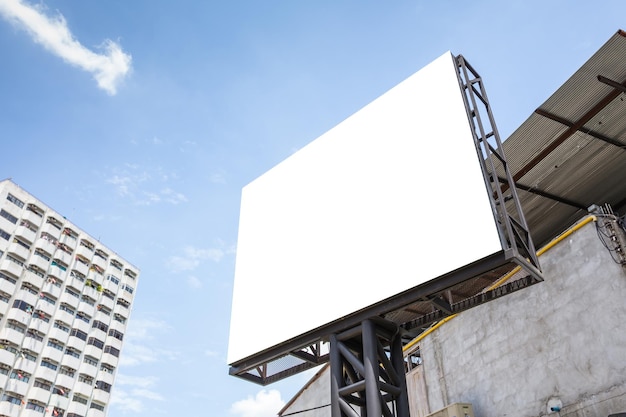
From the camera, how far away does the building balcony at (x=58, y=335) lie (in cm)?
6406

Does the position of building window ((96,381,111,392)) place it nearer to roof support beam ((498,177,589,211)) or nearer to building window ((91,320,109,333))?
A: building window ((91,320,109,333))

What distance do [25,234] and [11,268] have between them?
188 inches

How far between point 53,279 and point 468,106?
68.4 metres

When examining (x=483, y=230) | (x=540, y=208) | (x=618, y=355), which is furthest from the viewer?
(x=540, y=208)

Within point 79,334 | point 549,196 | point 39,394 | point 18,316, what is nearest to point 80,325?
point 79,334

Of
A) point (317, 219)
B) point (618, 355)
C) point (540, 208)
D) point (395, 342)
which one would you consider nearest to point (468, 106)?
point (317, 219)

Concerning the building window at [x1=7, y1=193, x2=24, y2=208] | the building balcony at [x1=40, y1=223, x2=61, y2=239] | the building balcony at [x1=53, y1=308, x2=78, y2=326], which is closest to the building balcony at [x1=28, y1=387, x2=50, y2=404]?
the building balcony at [x1=53, y1=308, x2=78, y2=326]

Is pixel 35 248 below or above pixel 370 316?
above

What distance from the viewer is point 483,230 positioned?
837cm

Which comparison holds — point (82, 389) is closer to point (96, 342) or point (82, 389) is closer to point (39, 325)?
point (96, 342)

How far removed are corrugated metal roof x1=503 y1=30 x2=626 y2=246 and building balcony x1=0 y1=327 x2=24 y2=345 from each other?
59.9 m

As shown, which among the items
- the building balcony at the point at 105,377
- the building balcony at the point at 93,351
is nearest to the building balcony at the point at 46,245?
the building balcony at the point at 93,351

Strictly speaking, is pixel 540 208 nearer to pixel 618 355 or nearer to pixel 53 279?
pixel 618 355

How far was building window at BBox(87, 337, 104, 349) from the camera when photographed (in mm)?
69250
